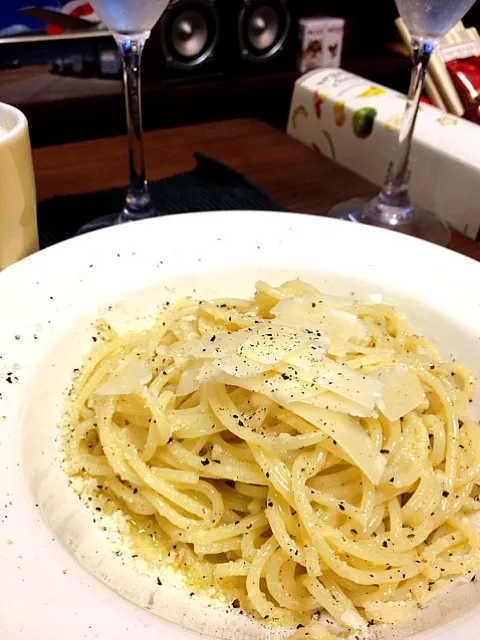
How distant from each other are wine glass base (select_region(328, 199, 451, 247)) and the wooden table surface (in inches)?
1.4

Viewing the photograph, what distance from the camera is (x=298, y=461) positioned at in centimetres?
87

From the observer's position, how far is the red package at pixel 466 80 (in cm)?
256

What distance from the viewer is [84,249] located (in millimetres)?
1193

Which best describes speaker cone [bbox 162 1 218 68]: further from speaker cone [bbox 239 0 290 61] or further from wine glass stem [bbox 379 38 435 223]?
wine glass stem [bbox 379 38 435 223]

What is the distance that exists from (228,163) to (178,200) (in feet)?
1.16

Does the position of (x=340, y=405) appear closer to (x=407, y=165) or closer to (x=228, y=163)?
(x=407, y=165)

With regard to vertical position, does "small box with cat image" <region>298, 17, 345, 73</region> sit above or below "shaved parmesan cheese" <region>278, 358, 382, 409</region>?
below

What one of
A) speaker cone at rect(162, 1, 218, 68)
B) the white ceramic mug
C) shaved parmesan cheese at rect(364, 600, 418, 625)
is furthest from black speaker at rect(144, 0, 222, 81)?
shaved parmesan cheese at rect(364, 600, 418, 625)

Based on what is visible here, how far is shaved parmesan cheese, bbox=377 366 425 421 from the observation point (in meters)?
0.88

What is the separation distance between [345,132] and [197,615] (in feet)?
5.78

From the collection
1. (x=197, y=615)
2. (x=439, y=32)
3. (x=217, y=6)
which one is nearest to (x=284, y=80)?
(x=217, y=6)

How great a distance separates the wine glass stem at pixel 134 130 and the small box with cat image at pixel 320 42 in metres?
2.32

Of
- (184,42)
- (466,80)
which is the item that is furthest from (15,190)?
(184,42)

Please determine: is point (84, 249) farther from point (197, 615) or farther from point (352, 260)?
point (197, 615)
